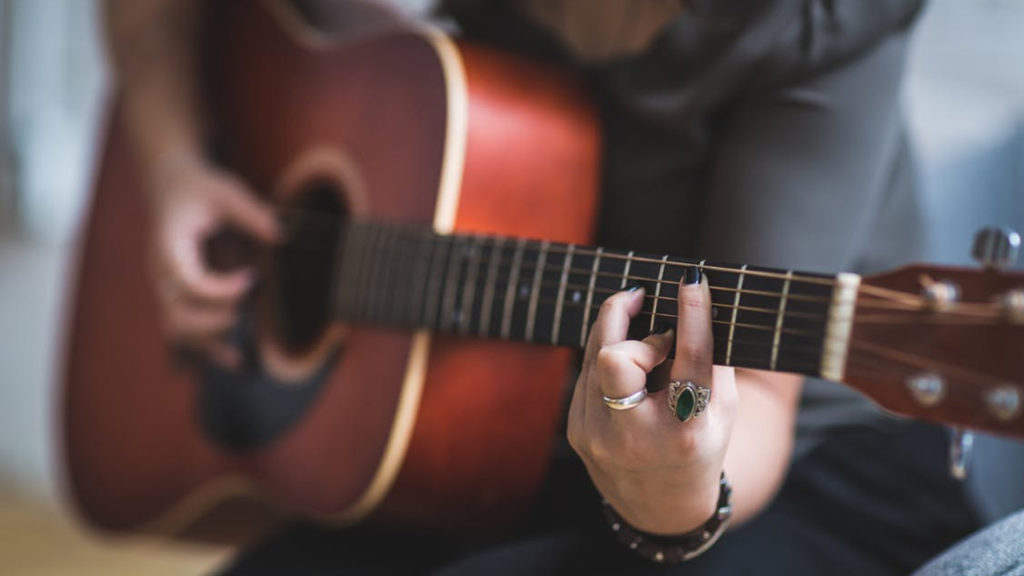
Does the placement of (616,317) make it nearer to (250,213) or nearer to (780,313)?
(780,313)

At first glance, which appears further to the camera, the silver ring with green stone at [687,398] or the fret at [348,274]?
the fret at [348,274]

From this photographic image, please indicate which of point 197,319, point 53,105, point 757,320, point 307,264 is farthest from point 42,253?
point 757,320

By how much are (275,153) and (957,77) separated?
693 mm

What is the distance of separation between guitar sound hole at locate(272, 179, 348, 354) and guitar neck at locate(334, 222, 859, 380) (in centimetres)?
6

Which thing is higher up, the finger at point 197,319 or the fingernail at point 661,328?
the fingernail at point 661,328

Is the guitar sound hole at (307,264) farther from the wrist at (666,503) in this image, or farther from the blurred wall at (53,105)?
the blurred wall at (53,105)

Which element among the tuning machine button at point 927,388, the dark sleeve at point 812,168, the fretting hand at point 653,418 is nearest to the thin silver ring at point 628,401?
the fretting hand at point 653,418

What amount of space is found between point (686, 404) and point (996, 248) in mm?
144

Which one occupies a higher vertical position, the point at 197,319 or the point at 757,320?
the point at 757,320

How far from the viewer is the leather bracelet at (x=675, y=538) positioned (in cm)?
47

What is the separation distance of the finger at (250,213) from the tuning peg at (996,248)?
67 cm

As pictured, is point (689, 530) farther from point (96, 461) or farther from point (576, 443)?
point (96, 461)

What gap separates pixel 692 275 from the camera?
397 mm

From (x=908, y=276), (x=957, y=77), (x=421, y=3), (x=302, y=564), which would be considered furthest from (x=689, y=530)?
(x=421, y=3)
